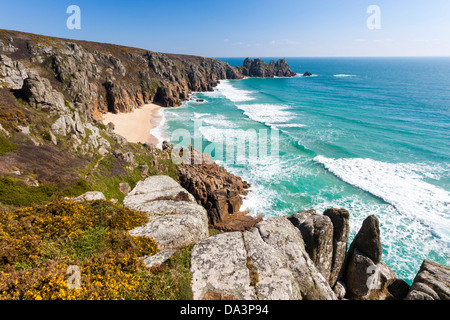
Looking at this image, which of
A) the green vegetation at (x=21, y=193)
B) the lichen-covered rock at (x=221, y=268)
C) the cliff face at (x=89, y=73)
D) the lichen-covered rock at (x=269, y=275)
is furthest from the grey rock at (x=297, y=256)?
the cliff face at (x=89, y=73)

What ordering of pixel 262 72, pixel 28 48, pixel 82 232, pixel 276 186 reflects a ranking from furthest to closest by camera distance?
pixel 262 72 < pixel 28 48 < pixel 276 186 < pixel 82 232

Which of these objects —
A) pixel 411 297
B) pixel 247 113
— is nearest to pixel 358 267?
pixel 411 297

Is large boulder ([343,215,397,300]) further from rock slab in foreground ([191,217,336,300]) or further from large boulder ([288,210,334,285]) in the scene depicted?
rock slab in foreground ([191,217,336,300])

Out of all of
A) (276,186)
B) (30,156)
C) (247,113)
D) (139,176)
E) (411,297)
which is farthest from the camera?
(247,113)

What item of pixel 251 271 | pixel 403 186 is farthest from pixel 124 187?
pixel 403 186

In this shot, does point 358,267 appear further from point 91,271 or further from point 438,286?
point 91,271

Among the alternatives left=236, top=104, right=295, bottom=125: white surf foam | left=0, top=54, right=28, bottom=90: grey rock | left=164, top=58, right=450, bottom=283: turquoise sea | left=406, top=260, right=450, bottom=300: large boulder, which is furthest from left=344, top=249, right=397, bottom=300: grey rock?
left=236, top=104, right=295, bottom=125: white surf foam

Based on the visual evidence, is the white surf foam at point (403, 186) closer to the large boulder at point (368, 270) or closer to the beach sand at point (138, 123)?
the large boulder at point (368, 270)

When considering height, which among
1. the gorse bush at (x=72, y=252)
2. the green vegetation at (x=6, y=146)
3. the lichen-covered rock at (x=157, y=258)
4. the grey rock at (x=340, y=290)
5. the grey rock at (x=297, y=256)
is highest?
the green vegetation at (x=6, y=146)
